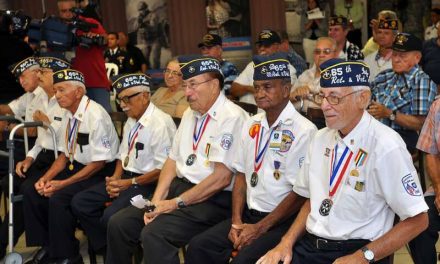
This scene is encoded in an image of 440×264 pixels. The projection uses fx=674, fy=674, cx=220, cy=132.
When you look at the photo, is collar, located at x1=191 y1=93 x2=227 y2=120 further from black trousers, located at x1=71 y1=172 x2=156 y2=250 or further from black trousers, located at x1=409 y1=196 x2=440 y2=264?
black trousers, located at x1=409 y1=196 x2=440 y2=264

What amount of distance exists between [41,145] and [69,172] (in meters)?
0.51

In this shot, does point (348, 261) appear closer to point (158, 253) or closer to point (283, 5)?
point (158, 253)

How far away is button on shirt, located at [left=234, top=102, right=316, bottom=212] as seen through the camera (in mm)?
3633

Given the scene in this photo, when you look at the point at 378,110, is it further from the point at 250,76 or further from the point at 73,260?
the point at 73,260

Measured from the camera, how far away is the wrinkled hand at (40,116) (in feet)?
18.1

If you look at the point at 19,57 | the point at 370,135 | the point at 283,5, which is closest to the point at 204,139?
the point at 370,135

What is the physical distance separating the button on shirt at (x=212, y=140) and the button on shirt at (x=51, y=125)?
145 centimetres

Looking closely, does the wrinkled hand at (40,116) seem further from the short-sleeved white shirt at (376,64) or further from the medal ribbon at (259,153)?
the short-sleeved white shirt at (376,64)

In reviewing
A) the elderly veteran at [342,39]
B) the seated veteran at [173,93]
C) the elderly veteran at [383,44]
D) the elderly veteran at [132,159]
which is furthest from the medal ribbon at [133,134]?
the elderly veteran at [342,39]

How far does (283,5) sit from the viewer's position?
31.0 feet

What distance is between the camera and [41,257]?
5.05m

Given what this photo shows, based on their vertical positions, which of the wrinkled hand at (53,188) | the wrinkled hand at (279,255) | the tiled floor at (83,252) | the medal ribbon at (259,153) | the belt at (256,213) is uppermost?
the medal ribbon at (259,153)

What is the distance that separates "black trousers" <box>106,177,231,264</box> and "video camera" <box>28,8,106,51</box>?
76.6 inches

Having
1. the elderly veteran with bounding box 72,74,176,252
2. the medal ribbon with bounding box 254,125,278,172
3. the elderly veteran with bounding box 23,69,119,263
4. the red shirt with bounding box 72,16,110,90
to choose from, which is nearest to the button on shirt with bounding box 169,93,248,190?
the medal ribbon with bounding box 254,125,278,172
